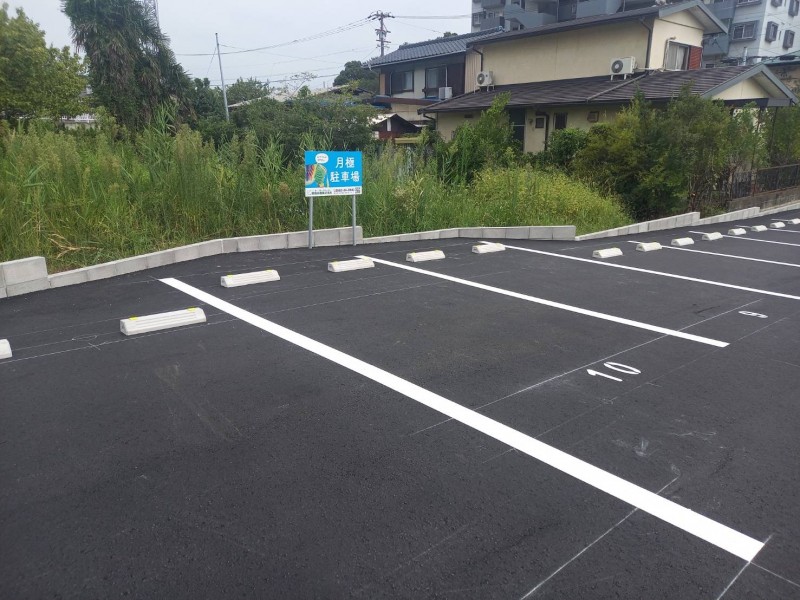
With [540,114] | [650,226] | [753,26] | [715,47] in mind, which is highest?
[753,26]

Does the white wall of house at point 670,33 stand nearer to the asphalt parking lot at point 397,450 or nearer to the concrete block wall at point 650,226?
the concrete block wall at point 650,226

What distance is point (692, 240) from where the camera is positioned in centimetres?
1000

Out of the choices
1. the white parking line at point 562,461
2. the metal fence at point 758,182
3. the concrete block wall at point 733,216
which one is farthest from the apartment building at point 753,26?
the white parking line at point 562,461

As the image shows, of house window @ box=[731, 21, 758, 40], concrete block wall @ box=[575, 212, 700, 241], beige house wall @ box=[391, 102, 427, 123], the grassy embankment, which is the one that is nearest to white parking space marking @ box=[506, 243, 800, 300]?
concrete block wall @ box=[575, 212, 700, 241]

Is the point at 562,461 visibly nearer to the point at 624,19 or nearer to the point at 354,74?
the point at 624,19

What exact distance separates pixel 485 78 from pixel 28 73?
15.2 metres

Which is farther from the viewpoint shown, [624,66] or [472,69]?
[472,69]

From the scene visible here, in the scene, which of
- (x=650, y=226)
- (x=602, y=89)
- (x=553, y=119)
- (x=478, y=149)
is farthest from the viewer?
(x=553, y=119)

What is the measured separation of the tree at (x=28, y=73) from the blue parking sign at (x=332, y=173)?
11.2 meters

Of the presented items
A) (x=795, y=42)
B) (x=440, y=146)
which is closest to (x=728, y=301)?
(x=440, y=146)

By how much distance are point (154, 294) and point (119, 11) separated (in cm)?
1875

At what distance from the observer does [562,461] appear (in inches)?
113

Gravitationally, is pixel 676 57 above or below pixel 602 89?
above

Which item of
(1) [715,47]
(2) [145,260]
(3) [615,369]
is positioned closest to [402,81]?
(1) [715,47]
